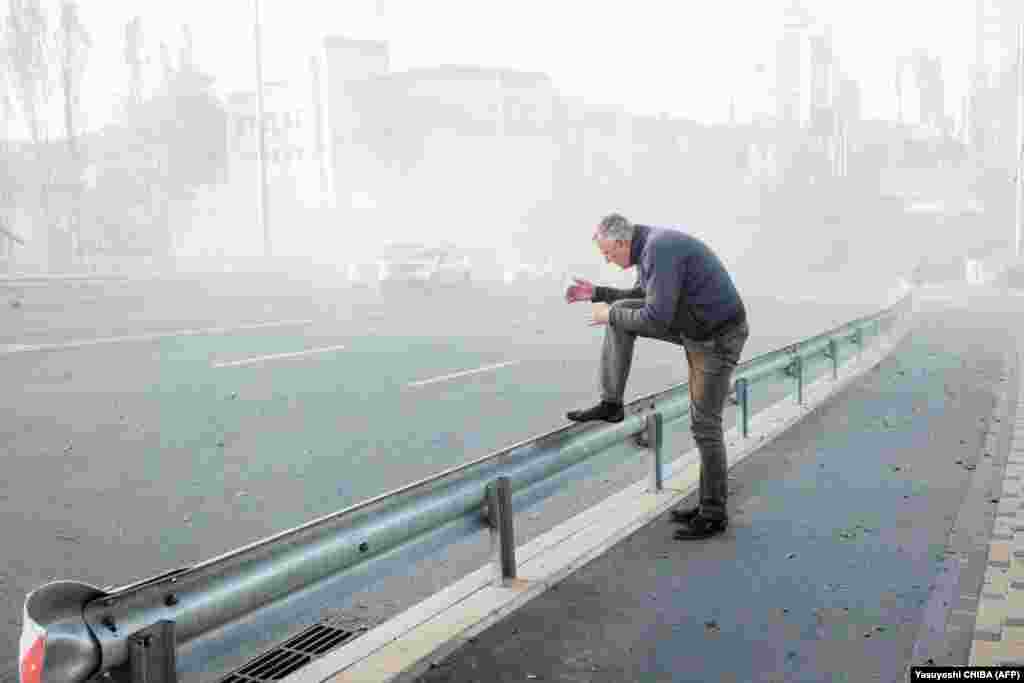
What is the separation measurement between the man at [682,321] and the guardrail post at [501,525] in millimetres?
1057

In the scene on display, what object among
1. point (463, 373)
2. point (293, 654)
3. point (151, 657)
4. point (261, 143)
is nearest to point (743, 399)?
point (293, 654)

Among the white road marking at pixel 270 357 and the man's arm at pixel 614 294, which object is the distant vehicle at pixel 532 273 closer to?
the white road marking at pixel 270 357

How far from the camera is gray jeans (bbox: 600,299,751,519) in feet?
19.7

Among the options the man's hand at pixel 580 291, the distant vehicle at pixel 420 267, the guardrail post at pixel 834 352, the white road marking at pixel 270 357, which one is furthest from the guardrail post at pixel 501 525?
the distant vehicle at pixel 420 267

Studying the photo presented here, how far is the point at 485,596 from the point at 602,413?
152cm

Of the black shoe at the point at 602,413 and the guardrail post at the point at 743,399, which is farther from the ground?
the black shoe at the point at 602,413

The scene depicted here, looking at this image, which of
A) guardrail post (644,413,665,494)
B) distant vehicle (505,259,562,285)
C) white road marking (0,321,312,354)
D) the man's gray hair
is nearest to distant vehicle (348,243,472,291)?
white road marking (0,321,312,354)

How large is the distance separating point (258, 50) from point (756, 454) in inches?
1306

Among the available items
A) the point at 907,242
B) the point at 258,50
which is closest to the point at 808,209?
the point at 907,242

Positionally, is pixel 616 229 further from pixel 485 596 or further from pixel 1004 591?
pixel 1004 591

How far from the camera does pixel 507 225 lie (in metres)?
66.8

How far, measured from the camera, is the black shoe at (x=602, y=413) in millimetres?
6035

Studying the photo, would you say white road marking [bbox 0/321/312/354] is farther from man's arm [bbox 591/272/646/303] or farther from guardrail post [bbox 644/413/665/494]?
man's arm [bbox 591/272/646/303]

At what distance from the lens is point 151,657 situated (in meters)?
2.90
